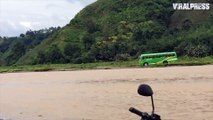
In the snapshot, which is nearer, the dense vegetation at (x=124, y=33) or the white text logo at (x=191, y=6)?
the dense vegetation at (x=124, y=33)

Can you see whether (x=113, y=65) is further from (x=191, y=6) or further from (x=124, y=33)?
(x=191, y=6)

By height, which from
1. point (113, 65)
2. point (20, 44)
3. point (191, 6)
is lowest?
point (113, 65)

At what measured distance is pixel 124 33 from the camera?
93.9m

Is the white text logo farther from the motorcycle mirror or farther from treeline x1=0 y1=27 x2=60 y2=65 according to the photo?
the motorcycle mirror

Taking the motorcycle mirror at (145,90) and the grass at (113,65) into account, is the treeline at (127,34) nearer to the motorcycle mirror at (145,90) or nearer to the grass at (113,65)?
the grass at (113,65)

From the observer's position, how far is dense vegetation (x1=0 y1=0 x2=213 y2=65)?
84375 mm

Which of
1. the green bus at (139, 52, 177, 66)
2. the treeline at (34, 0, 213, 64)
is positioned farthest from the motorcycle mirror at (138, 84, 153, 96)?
the treeline at (34, 0, 213, 64)

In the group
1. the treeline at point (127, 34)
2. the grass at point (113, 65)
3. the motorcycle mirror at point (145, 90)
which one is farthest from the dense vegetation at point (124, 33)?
the motorcycle mirror at point (145, 90)

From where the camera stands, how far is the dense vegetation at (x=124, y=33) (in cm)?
8438

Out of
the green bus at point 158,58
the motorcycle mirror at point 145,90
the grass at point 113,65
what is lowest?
the grass at point 113,65

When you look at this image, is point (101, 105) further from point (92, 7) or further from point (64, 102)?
point (92, 7)

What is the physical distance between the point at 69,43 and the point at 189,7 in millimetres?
23344

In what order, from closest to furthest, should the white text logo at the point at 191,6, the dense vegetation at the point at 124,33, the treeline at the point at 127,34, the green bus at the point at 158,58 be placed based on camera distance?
the green bus at the point at 158,58 → the treeline at the point at 127,34 → the dense vegetation at the point at 124,33 → the white text logo at the point at 191,6

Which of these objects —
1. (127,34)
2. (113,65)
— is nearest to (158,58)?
(113,65)
